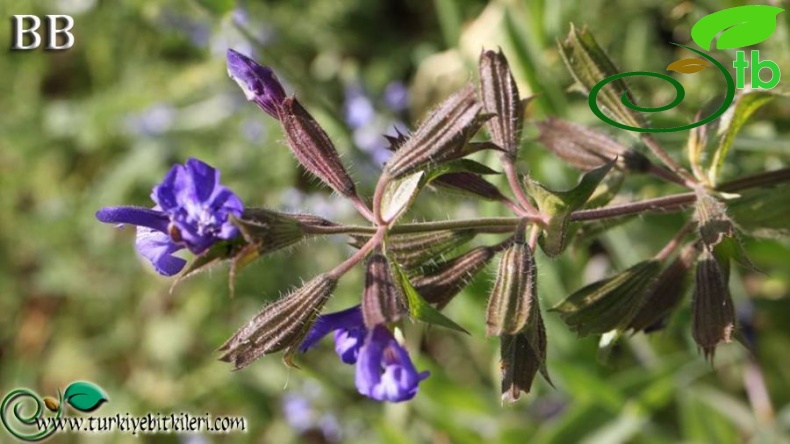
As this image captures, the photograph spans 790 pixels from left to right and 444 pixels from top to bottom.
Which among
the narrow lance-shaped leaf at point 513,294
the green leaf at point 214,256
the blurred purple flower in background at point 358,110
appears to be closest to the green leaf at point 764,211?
the narrow lance-shaped leaf at point 513,294

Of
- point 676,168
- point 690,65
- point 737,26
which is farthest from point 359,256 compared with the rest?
point 737,26

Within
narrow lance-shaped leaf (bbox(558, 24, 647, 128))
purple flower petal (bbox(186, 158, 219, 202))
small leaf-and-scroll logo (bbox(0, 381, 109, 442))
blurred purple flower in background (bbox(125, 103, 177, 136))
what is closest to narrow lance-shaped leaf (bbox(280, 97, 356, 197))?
purple flower petal (bbox(186, 158, 219, 202))

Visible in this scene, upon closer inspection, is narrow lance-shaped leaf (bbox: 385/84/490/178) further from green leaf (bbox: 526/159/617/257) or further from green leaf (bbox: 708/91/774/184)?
green leaf (bbox: 708/91/774/184)

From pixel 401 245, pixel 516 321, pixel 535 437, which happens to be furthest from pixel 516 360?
pixel 535 437

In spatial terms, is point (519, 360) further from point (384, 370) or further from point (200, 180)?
point (200, 180)

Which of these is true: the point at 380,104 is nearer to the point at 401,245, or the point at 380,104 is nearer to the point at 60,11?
the point at 60,11

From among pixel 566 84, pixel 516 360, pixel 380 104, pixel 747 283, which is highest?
pixel 380 104
